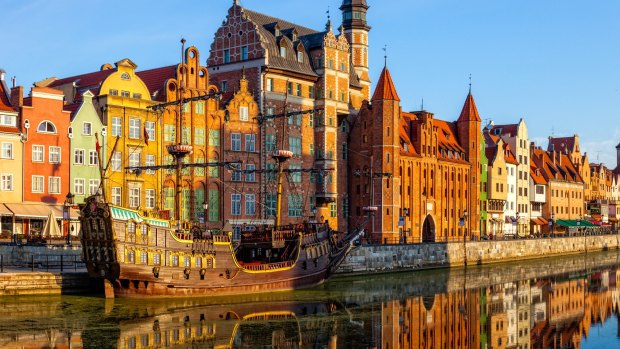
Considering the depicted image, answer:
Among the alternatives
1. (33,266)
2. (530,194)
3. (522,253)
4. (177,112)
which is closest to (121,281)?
(33,266)

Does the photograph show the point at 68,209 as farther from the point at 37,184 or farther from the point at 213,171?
the point at 213,171

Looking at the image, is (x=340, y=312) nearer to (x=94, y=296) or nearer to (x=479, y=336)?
(x=479, y=336)

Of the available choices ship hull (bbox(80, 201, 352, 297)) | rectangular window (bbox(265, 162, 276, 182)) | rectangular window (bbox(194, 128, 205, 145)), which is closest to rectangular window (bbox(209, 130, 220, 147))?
rectangular window (bbox(194, 128, 205, 145))

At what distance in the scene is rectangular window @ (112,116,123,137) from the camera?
65.9 meters

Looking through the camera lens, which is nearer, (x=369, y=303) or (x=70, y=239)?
(x=369, y=303)

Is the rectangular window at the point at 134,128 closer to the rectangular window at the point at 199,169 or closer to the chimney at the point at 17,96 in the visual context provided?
the rectangular window at the point at 199,169

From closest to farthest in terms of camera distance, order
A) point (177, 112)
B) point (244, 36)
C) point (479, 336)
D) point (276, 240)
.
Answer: point (479, 336)
point (276, 240)
point (177, 112)
point (244, 36)

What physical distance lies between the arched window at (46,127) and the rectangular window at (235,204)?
1689cm

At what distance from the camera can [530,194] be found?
399ft

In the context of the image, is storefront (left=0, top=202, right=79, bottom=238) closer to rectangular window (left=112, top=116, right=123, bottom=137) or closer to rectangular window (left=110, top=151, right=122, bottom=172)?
rectangular window (left=110, top=151, right=122, bottom=172)

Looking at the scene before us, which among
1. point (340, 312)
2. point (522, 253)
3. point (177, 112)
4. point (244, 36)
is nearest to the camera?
point (340, 312)

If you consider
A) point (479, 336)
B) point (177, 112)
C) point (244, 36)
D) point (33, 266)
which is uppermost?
point (244, 36)

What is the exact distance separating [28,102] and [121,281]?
73.7ft

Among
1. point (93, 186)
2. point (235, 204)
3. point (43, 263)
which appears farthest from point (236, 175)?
point (43, 263)
